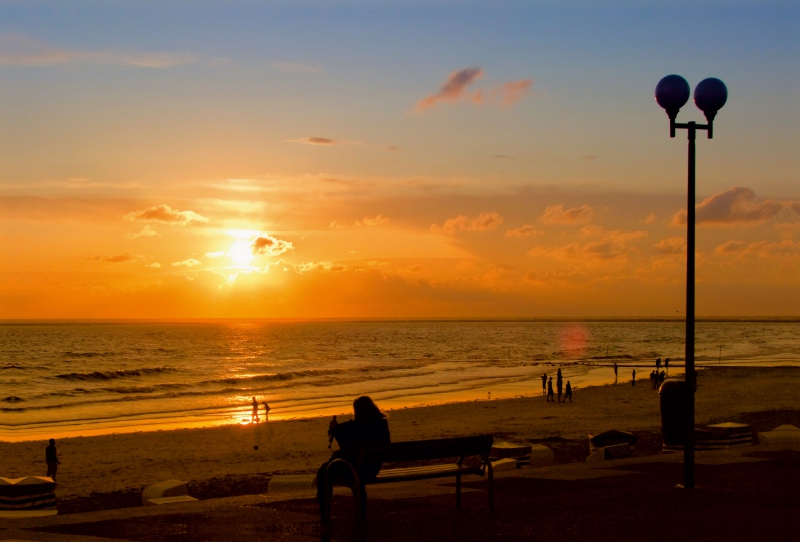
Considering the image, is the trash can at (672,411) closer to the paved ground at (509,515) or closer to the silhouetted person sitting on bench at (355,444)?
the paved ground at (509,515)

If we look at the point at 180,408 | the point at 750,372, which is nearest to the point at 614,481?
the point at 180,408

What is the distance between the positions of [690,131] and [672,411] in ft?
17.3

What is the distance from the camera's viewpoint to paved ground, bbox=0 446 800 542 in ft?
24.5

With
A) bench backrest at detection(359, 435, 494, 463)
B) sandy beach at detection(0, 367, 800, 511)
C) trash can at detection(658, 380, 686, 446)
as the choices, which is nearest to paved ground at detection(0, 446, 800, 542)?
bench backrest at detection(359, 435, 494, 463)

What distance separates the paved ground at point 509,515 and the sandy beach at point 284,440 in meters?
8.41

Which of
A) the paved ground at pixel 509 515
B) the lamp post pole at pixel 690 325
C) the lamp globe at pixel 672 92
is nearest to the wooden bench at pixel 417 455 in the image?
the paved ground at pixel 509 515

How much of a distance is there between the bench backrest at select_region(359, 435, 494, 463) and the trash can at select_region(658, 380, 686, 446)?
4.79 meters

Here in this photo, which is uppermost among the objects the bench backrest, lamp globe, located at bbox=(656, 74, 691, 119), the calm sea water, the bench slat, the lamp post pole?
lamp globe, located at bbox=(656, 74, 691, 119)

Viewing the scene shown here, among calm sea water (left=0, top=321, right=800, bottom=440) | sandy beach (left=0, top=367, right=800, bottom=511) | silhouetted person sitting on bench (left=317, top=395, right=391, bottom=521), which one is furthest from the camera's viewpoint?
calm sea water (left=0, top=321, right=800, bottom=440)

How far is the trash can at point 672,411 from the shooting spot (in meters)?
12.3

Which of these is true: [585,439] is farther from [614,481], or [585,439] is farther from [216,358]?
[216,358]

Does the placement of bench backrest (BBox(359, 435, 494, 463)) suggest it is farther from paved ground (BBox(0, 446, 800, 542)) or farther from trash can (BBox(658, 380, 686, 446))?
trash can (BBox(658, 380, 686, 446))

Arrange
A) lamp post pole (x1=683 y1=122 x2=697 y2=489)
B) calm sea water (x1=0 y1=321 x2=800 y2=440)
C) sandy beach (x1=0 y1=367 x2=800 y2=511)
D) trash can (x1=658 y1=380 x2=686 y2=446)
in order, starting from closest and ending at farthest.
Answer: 1. lamp post pole (x1=683 y1=122 x2=697 y2=489)
2. trash can (x1=658 y1=380 x2=686 y2=446)
3. sandy beach (x1=0 y1=367 x2=800 y2=511)
4. calm sea water (x1=0 y1=321 x2=800 y2=440)

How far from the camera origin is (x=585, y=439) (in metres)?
25.2
